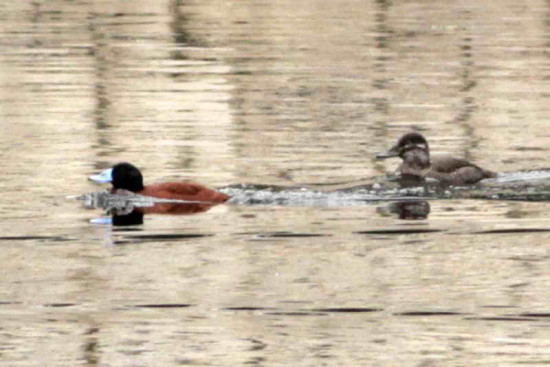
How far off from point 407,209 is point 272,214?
1.17 meters

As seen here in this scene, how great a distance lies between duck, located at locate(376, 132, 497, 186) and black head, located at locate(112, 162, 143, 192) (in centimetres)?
279

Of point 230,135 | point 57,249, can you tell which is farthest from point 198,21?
point 57,249

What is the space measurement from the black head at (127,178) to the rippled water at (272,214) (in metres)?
0.32

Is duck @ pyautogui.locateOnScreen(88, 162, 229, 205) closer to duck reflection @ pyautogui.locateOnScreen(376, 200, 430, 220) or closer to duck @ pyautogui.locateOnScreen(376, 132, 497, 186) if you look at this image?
duck reflection @ pyautogui.locateOnScreen(376, 200, 430, 220)

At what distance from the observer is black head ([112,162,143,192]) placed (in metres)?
15.6

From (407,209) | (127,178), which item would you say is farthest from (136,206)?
(407,209)

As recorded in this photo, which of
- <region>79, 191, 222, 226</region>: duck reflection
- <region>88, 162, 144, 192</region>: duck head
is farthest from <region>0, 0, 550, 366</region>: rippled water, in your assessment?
<region>88, 162, 144, 192</region>: duck head

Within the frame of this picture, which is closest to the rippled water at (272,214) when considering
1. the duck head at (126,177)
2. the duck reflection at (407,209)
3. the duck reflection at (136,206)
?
the duck reflection at (407,209)

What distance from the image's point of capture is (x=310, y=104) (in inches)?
894

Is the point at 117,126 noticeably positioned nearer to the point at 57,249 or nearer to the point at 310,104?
the point at 310,104

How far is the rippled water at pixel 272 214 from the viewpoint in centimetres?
1093

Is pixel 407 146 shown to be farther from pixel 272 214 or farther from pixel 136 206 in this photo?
pixel 136 206

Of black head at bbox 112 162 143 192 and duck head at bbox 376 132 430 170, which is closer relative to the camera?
black head at bbox 112 162 143 192

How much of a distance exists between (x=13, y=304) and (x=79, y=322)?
2.27 feet
